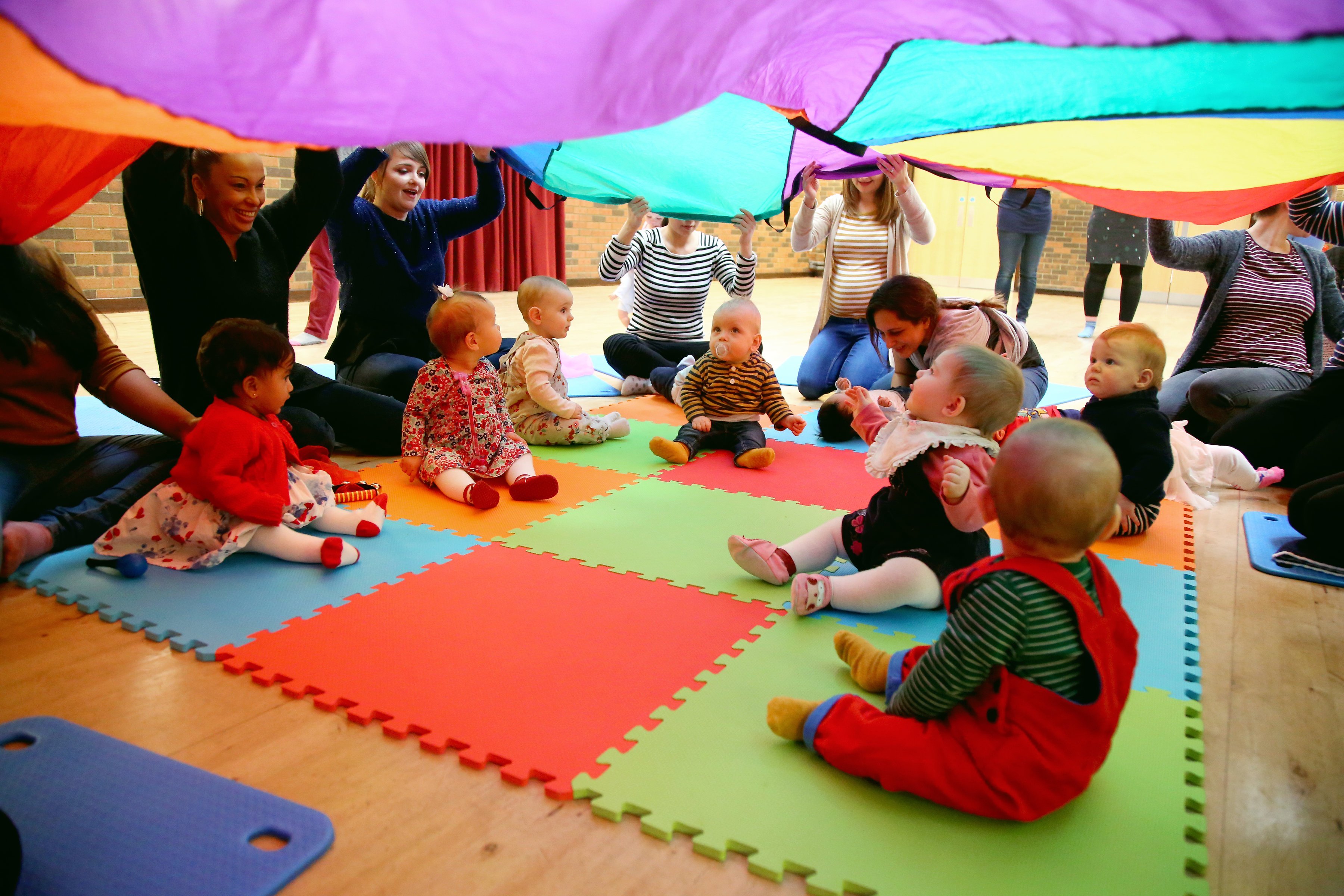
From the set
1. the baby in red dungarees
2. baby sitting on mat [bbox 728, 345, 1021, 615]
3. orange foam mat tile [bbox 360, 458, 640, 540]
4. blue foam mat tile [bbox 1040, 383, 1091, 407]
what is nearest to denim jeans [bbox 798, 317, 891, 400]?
blue foam mat tile [bbox 1040, 383, 1091, 407]

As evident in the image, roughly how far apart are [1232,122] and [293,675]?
6.82 ft

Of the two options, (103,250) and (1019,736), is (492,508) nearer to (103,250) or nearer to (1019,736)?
(1019,736)

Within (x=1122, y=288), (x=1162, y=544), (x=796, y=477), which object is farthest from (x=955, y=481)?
(x=1122, y=288)

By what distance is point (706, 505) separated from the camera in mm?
2293

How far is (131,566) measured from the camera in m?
1.71

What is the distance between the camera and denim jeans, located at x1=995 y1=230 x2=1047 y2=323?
18.6 ft

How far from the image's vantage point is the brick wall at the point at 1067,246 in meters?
9.54

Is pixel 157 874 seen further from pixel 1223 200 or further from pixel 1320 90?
pixel 1223 200

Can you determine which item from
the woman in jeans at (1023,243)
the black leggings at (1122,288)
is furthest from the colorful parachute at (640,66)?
the black leggings at (1122,288)

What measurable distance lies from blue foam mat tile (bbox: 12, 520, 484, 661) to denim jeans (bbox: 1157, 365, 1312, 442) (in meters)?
2.44

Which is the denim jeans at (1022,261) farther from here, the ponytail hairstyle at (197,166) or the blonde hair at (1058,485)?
the blonde hair at (1058,485)

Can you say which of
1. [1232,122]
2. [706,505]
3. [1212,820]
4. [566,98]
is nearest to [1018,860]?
[1212,820]

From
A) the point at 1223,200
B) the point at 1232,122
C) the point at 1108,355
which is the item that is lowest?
the point at 1108,355

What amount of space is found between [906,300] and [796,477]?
63 centimetres
